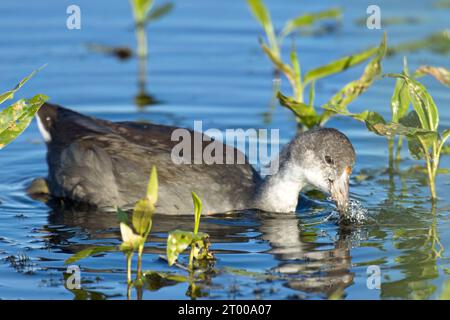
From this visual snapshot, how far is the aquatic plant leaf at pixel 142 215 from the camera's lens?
6.13 metres

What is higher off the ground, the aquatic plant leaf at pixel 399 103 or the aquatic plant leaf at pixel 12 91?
the aquatic plant leaf at pixel 12 91

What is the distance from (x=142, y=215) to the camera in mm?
6215

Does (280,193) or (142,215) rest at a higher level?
(142,215)

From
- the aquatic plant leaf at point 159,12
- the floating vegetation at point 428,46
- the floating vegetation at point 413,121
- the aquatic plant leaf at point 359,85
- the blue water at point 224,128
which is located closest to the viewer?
the blue water at point 224,128

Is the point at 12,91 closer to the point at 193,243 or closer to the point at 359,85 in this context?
the point at 193,243

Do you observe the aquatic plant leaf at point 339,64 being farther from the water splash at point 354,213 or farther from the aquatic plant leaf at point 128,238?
the aquatic plant leaf at point 128,238

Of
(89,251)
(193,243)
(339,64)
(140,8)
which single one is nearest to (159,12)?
(140,8)

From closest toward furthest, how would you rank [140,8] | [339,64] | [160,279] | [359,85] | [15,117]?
[160,279]
[15,117]
[359,85]
[339,64]
[140,8]

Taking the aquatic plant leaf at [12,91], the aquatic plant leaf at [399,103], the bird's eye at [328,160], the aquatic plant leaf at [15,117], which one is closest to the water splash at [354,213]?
the bird's eye at [328,160]

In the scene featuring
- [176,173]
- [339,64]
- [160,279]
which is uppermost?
[339,64]

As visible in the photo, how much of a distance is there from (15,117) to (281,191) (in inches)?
105

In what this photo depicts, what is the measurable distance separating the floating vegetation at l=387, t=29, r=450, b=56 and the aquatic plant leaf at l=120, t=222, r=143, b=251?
23.3 feet
